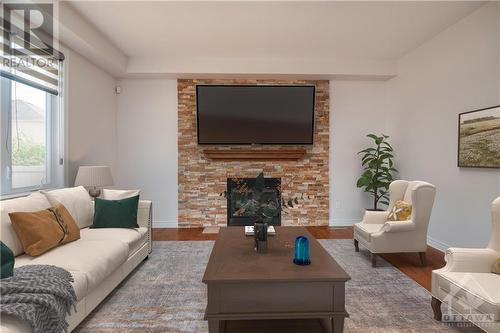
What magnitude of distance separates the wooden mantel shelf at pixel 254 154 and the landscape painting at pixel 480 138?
236 cm

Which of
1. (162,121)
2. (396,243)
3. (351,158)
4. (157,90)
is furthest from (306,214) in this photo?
(157,90)

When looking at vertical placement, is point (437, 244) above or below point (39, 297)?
below

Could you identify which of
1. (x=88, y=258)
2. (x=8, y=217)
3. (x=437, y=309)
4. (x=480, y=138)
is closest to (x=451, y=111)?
(x=480, y=138)

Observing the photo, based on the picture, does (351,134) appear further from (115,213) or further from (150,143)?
(115,213)

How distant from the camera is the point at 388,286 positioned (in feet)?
9.25

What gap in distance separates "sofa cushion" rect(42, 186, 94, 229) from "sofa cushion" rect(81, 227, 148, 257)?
0.15 meters

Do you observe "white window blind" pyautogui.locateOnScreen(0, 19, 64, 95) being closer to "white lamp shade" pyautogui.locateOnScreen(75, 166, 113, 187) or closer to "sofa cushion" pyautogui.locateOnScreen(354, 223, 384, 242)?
"white lamp shade" pyautogui.locateOnScreen(75, 166, 113, 187)

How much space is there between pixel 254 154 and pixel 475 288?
3750 millimetres

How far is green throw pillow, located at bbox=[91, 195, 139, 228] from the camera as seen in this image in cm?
321

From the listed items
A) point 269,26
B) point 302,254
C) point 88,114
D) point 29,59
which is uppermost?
point 269,26

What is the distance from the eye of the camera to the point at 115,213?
324 centimetres

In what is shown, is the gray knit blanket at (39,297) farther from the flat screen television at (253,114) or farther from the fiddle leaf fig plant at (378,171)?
the fiddle leaf fig plant at (378,171)

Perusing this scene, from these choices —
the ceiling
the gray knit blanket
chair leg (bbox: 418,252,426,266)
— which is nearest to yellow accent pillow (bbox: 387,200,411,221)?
chair leg (bbox: 418,252,426,266)

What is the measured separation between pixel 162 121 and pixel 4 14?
2660 millimetres
